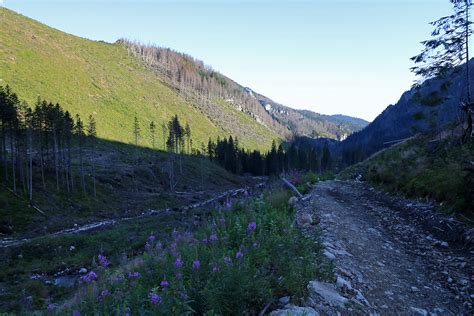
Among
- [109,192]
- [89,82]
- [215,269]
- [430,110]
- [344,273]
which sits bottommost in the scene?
[109,192]

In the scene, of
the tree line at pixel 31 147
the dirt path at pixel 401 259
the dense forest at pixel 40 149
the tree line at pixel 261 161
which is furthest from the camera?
the tree line at pixel 261 161

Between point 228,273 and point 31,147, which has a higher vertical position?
point 31,147

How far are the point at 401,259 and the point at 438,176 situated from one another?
6.52m

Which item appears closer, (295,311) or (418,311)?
(295,311)

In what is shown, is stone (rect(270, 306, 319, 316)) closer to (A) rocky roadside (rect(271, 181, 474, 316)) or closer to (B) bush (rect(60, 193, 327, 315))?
(A) rocky roadside (rect(271, 181, 474, 316))

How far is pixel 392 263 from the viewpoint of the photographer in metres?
6.48

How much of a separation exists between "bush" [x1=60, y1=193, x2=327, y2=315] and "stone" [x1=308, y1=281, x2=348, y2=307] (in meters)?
0.15

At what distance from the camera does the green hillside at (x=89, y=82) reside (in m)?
100

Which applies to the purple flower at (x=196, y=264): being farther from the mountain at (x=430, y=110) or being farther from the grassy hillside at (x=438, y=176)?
the mountain at (x=430, y=110)

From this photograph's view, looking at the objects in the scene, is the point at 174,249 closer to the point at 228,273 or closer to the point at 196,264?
the point at 196,264

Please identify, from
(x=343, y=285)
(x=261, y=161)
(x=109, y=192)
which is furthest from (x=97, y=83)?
(x=343, y=285)

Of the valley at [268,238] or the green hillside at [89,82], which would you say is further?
the green hillside at [89,82]

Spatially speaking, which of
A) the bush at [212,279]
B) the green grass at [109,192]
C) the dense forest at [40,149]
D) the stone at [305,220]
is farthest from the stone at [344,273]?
the green grass at [109,192]

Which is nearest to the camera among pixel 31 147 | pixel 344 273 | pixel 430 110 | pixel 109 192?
pixel 344 273
